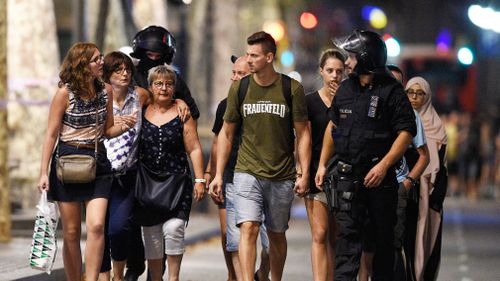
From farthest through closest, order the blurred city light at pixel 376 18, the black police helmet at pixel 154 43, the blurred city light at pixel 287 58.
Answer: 1. the blurred city light at pixel 376 18
2. the blurred city light at pixel 287 58
3. the black police helmet at pixel 154 43

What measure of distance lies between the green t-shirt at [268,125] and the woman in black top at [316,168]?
417mm

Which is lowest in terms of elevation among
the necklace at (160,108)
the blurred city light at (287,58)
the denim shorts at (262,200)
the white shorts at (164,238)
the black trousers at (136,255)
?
the black trousers at (136,255)

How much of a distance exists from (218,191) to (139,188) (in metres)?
0.62

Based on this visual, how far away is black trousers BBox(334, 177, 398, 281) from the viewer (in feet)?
37.2

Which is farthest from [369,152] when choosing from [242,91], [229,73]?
[229,73]

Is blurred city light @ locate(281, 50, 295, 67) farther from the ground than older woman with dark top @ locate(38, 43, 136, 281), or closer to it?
farther from the ground

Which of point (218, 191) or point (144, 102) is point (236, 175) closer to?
point (218, 191)

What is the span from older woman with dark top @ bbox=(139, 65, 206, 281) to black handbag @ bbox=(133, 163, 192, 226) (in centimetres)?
3

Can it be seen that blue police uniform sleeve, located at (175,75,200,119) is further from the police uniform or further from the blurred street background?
the police uniform

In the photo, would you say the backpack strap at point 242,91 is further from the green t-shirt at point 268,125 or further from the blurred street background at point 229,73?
the blurred street background at point 229,73

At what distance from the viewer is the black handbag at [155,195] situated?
40.1ft

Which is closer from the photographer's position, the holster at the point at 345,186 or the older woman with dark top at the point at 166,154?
the holster at the point at 345,186

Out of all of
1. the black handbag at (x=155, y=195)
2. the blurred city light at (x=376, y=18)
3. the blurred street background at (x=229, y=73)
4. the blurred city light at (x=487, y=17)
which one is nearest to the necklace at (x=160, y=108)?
the black handbag at (x=155, y=195)

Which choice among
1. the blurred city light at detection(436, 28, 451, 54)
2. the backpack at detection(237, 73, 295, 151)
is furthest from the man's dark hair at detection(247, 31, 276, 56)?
the blurred city light at detection(436, 28, 451, 54)
